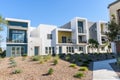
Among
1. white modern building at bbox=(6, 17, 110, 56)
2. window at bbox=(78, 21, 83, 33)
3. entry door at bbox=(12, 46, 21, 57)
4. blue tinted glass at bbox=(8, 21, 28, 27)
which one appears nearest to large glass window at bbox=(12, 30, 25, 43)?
white modern building at bbox=(6, 17, 110, 56)

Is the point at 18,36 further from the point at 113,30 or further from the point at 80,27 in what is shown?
the point at 113,30

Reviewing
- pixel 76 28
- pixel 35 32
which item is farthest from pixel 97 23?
pixel 35 32

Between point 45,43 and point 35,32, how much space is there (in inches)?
173

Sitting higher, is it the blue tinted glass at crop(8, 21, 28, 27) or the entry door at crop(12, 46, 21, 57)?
the blue tinted glass at crop(8, 21, 28, 27)

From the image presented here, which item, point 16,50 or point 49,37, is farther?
point 49,37

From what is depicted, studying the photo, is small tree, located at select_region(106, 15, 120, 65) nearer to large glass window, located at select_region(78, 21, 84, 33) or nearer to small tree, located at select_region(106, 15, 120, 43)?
small tree, located at select_region(106, 15, 120, 43)

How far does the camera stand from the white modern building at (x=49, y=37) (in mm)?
31562

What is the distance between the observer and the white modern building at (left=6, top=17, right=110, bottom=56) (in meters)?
31.6

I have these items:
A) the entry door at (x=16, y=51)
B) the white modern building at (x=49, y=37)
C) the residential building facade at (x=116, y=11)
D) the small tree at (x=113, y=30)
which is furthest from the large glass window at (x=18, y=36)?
the small tree at (x=113, y=30)

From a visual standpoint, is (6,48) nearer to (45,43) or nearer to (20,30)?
(20,30)

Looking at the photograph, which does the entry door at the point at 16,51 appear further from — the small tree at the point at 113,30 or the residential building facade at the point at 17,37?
the small tree at the point at 113,30

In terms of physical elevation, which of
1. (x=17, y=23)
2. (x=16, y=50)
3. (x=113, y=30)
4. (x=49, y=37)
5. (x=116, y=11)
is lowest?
(x=16, y=50)

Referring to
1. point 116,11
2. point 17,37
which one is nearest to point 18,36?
point 17,37

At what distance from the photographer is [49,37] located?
36.0 meters
